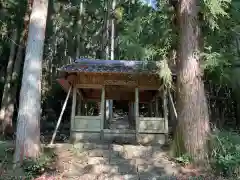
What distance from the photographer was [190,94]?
24.6 ft

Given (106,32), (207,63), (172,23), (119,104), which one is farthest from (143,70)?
(119,104)

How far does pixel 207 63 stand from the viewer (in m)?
7.66

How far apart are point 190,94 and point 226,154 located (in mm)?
1727

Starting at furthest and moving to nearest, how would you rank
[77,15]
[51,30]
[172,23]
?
[77,15]
[51,30]
[172,23]

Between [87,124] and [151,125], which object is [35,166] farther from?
[151,125]

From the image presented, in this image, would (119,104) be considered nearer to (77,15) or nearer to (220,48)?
(77,15)

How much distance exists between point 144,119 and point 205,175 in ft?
13.3

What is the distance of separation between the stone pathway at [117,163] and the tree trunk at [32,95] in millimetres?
1137

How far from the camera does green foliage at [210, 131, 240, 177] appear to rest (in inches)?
253

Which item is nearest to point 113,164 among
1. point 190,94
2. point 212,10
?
point 190,94

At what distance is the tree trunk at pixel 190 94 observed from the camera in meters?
7.23

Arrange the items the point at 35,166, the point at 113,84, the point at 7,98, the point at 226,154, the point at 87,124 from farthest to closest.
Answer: the point at 7,98, the point at 113,84, the point at 87,124, the point at 226,154, the point at 35,166

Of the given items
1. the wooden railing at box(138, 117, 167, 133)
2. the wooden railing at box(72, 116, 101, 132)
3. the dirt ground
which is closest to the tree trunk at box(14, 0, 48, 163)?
the dirt ground

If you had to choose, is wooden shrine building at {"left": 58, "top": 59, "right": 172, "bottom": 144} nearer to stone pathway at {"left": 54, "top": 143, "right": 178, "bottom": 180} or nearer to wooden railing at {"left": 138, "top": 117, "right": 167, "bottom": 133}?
wooden railing at {"left": 138, "top": 117, "right": 167, "bottom": 133}
